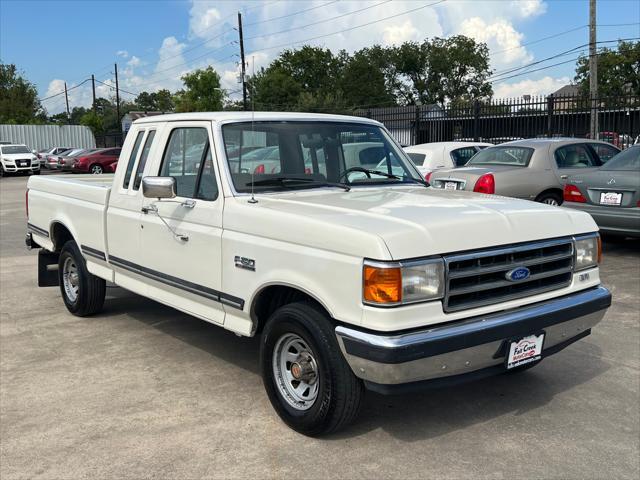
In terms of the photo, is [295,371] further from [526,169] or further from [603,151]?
[603,151]

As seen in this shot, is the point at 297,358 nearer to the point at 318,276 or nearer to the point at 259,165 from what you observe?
the point at 318,276

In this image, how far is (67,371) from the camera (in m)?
5.24

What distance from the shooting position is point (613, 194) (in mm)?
9195

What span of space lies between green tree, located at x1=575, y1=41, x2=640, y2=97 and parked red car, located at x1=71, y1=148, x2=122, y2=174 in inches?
1880

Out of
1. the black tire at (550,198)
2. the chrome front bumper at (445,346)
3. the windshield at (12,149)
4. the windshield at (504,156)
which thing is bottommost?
the chrome front bumper at (445,346)

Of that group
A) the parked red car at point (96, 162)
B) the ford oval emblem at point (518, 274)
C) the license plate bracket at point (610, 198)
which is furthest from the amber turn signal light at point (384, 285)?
the parked red car at point (96, 162)

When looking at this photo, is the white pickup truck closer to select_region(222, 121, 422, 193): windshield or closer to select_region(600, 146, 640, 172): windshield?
select_region(222, 121, 422, 193): windshield

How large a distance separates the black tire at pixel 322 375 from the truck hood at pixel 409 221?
0.42m

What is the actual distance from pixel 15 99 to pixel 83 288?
61.6 meters

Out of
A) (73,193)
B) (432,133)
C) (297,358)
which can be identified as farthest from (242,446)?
(432,133)

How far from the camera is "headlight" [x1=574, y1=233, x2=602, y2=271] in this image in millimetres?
4320

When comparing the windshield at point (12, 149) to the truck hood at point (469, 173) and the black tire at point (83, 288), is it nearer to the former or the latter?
the truck hood at point (469, 173)

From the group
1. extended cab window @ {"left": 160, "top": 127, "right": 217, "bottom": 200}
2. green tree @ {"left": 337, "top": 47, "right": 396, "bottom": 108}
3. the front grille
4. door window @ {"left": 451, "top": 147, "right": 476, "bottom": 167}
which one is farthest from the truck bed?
green tree @ {"left": 337, "top": 47, "right": 396, "bottom": 108}

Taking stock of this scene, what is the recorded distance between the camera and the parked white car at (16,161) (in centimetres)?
3509
